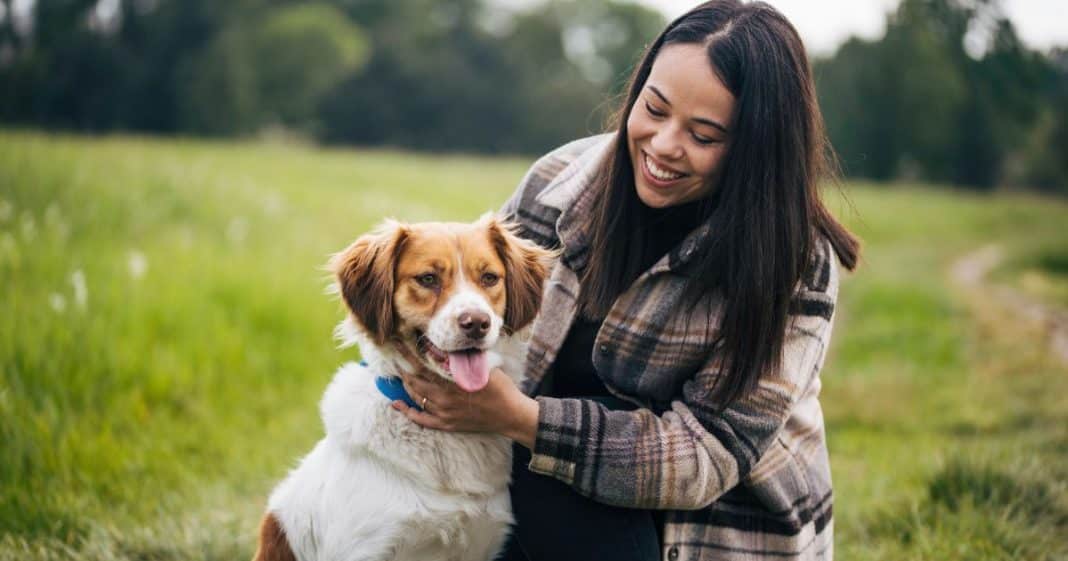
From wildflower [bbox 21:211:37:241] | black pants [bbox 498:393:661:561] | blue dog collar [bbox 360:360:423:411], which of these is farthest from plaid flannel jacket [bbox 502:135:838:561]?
wildflower [bbox 21:211:37:241]

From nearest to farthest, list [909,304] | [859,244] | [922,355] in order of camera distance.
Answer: [859,244]
[922,355]
[909,304]

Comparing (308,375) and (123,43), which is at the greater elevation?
(123,43)

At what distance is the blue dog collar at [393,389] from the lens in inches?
97.3

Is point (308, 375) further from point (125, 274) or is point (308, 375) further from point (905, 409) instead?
point (905, 409)

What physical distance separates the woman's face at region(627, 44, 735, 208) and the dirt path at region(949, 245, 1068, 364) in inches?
205

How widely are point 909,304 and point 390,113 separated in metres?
34.4

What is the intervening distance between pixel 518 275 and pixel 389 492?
760 mm

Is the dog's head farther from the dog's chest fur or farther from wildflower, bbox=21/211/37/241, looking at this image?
wildflower, bbox=21/211/37/241

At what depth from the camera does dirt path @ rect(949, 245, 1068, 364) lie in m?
7.16

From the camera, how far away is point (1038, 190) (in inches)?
1218

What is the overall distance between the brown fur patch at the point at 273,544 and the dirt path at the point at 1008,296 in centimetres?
607

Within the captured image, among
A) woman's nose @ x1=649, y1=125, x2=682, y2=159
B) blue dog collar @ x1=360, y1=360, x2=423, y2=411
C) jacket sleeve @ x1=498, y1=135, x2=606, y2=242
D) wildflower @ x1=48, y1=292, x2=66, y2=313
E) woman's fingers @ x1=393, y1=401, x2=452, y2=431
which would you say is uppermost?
woman's nose @ x1=649, y1=125, x2=682, y2=159

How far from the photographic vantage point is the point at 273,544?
244 cm

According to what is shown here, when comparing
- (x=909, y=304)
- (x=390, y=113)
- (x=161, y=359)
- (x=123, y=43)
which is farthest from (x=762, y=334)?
(x=390, y=113)
